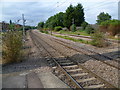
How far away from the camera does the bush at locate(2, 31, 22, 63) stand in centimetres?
922

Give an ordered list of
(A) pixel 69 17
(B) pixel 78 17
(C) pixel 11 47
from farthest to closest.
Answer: (B) pixel 78 17
(A) pixel 69 17
(C) pixel 11 47

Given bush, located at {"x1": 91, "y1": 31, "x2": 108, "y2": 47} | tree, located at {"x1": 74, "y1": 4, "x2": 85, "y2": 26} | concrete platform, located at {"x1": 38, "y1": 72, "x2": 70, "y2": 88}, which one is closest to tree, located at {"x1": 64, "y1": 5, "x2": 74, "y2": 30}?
tree, located at {"x1": 74, "y1": 4, "x2": 85, "y2": 26}

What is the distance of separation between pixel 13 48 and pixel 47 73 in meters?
3.45

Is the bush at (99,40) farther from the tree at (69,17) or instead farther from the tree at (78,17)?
the tree at (78,17)

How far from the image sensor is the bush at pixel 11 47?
9219mm

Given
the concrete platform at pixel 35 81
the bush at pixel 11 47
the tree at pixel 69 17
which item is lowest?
the concrete platform at pixel 35 81

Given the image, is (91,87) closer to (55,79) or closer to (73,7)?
(55,79)

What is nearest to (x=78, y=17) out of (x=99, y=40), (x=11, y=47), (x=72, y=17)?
(x=72, y=17)

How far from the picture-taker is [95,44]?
16.1 metres

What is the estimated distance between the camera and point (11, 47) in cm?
922

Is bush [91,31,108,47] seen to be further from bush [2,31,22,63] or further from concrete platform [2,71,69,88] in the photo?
concrete platform [2,71,69,88]

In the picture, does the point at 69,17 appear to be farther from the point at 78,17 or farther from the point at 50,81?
the point at 50,81

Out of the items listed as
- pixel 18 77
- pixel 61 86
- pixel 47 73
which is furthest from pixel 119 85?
pixel 18 77

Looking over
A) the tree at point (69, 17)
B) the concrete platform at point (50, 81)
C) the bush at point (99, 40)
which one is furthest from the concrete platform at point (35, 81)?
the tree at point (69, 17)
